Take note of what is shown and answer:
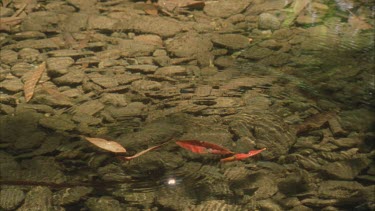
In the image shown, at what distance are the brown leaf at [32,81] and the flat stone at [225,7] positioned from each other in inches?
50.3

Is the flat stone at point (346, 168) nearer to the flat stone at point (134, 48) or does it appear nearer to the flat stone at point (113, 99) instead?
the flat stone at point (113, 99)

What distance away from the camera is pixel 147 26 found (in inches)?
136

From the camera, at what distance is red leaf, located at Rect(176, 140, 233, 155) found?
8.01ft

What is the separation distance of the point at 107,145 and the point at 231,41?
49.2 inches

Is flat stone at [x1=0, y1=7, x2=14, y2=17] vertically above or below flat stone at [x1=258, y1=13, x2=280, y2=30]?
below

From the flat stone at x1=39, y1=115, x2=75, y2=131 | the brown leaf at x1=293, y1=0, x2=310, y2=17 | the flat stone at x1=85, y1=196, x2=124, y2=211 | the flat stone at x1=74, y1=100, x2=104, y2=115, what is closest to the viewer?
the flat stone at x1=85, y1=196, x2=124, y2=211

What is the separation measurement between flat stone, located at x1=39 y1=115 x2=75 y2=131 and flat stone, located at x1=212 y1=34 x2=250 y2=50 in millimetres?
1170

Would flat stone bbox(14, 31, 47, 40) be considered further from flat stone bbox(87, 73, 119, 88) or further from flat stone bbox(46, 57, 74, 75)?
flat stone bbox(87, 73, 119, 88)

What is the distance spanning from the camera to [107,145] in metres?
2.48

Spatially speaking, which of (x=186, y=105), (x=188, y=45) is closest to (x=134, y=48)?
(x=188, y=45)

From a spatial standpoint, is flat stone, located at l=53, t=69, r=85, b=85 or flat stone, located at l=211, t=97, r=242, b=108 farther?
flat stone, located at l=53, t=69, r=85, b=85

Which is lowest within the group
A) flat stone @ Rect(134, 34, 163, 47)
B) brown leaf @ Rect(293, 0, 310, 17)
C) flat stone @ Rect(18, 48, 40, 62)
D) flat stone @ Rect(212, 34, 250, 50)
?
flat stone @ Rect(18, 48, 40, 62)

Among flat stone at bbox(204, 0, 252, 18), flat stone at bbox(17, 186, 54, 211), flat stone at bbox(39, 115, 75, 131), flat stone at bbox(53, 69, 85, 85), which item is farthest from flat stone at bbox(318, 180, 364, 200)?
flat stone at bbox(204, 0, 252, 18)

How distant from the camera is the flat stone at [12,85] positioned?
2914 mm
